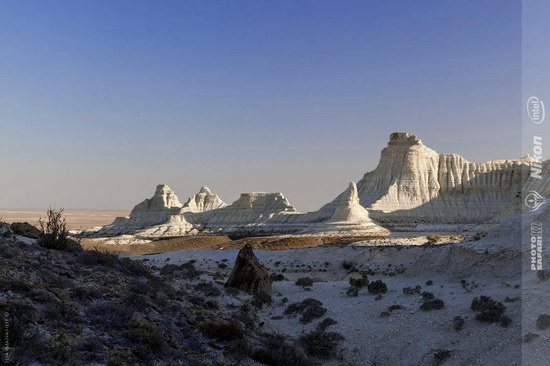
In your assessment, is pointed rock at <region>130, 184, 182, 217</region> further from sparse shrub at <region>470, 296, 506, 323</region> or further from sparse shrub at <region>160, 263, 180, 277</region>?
sparse shrub at <region>470, 296, 506, 323</region>

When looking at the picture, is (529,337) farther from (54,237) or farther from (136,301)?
(54,237)

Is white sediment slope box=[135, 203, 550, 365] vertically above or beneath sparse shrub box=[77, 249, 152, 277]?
beneath

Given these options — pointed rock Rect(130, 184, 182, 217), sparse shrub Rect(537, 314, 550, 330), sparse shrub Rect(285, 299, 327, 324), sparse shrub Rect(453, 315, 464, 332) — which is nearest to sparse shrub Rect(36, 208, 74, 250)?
sparse shrub Rect(285, 299, 327, 324)

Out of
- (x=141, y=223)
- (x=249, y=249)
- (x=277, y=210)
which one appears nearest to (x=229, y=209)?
(x=277, y=210)

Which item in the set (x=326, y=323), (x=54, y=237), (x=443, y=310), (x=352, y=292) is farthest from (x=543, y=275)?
(x=54, y=237)

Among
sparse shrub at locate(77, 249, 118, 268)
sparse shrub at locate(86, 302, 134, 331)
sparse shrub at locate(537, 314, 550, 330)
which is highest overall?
sparse shrub at locate(77, 249, 118, 268)

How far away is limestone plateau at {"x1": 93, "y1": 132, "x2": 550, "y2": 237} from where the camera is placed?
7625cm

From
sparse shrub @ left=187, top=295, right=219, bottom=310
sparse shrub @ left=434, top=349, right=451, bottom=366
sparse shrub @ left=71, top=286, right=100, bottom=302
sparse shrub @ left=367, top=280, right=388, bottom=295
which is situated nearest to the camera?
sparse shrub @ left=71, top=286, right=100, bottom=302

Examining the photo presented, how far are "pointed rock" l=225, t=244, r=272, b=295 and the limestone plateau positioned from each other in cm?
5101

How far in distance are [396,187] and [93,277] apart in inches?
3125

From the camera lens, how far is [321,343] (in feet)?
37.3

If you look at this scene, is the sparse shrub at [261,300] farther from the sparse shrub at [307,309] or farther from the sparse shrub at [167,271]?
the sparse shrub at [167,271]

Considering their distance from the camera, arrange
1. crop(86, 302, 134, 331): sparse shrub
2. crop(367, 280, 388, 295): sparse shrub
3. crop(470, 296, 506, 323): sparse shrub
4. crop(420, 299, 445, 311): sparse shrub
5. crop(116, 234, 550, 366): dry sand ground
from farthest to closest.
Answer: crop(367, 280, 388, 295): sparse shrub, crop(420, 299, 445, 311): sparse shrub, crop(470, 296, 506, 323): sparse shrub, crop(116, 234, 550, 366): dry sand ground, crop(86, 302, 134, 331): sparse shrub

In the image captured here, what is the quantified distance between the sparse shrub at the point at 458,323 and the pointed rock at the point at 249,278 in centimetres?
740
